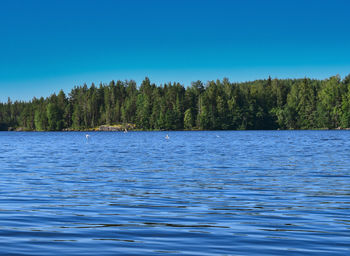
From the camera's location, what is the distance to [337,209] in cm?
1766

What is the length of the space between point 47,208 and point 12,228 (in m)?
3.75

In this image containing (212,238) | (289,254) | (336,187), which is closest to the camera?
(289,254)

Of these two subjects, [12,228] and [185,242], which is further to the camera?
[12,228]

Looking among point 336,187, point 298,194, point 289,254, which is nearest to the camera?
point 289,254

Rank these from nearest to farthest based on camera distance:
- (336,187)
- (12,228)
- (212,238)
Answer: (212,238)
(12,228)
(336,187)

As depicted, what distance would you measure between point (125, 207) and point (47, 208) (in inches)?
113

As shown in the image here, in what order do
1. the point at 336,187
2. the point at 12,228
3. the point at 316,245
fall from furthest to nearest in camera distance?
the point at 336,187 < the point at 12,228 < the point at 316,245

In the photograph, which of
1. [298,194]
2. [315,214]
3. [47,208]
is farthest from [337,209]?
[47,208]

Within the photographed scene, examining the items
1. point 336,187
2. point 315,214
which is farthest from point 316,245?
point 336,187

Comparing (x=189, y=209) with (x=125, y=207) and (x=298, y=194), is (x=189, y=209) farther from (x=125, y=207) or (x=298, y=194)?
(x=298, y=194)

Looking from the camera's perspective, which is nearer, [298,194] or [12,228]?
[12,228]

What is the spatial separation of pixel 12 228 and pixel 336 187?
51.3 ft

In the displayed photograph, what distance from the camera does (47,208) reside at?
18266 mm

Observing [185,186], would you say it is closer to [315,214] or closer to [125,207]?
[125,207]
